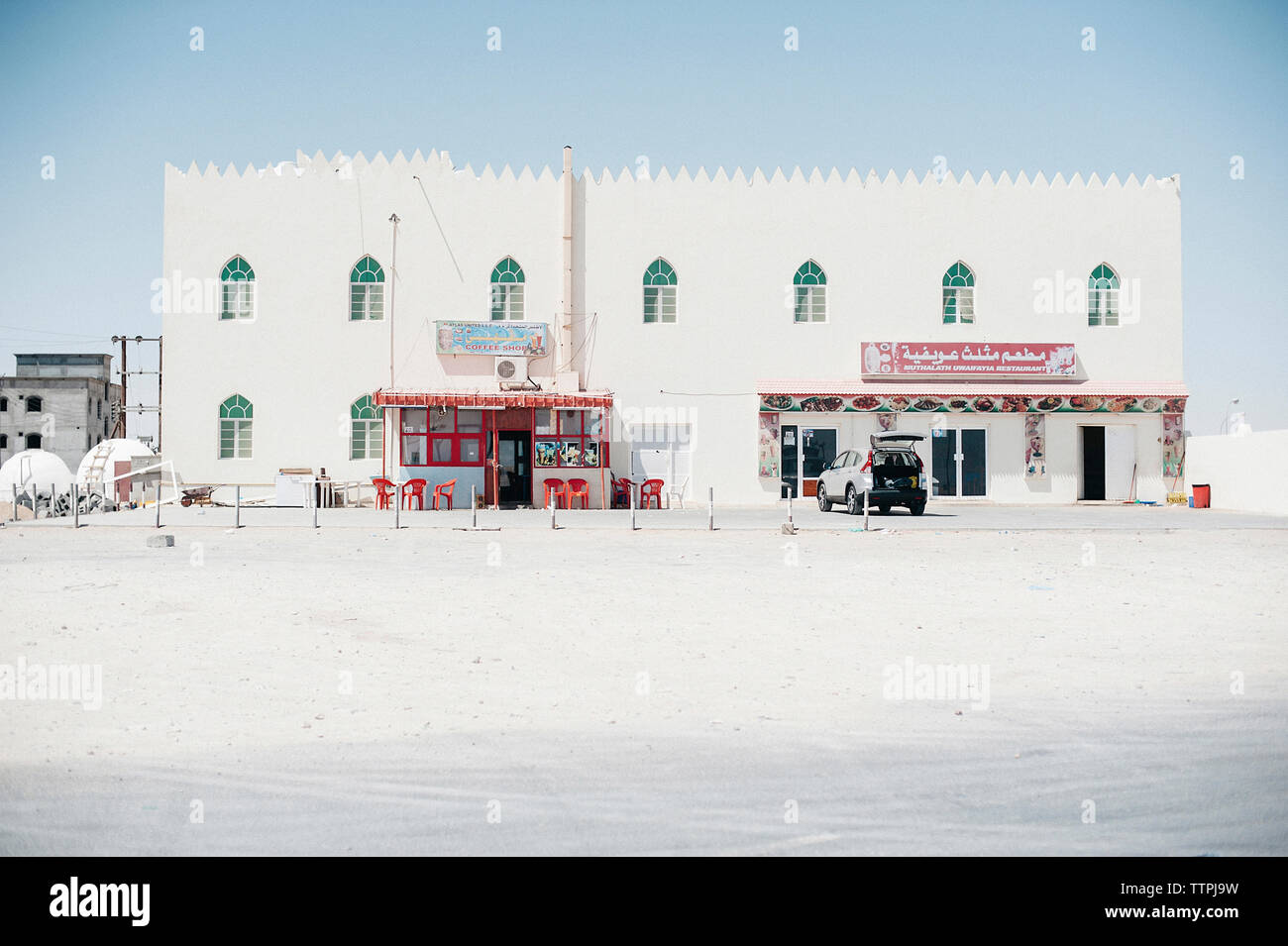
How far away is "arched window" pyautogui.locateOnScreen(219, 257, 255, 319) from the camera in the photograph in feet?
99.8

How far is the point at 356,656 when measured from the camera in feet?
26.0

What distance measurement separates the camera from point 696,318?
30641mm

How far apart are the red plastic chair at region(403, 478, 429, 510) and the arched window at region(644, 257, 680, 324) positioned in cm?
863

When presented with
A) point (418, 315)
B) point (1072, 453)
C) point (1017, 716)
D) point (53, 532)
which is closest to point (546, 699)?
point (1017, 716)

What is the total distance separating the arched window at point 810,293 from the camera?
3094 centimetres

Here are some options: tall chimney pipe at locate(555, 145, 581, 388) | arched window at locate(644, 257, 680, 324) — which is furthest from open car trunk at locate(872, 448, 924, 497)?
tall chimney pipe at locate(555, 145, 581, 388)

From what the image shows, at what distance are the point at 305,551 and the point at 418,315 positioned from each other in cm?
1640

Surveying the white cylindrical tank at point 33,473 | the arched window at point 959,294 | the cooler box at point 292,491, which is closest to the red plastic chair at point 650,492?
the cooler box at point 292,491

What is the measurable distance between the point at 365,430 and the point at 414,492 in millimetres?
3730

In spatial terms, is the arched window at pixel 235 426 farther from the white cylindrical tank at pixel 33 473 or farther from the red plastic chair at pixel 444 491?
the white cylindrical tank at pixel 33 473

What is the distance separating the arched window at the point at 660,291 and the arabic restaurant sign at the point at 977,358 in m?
6.18

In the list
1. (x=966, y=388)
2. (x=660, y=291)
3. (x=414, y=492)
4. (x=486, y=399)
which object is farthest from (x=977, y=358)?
(x=414, y=492)

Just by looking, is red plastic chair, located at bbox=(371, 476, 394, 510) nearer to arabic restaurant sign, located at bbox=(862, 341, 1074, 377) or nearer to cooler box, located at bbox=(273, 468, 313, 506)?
cooler box, located at bbox=(273, 468, 313, 506)
